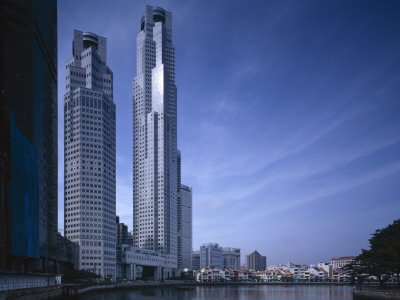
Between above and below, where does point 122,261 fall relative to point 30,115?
below

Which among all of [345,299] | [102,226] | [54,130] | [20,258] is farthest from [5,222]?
[102,226]

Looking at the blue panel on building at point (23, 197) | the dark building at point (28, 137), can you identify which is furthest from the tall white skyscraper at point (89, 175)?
the blue panel on building at point (23, 197)

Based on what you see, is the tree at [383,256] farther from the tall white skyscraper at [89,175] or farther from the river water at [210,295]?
the tall white skyscraper at [89,175]

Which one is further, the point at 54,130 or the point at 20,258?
the point at 54,130

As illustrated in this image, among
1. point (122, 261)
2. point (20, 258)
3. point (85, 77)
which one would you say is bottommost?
point (122, 261)

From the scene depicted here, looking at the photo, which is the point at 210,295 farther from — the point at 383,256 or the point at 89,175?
the point at 89,175

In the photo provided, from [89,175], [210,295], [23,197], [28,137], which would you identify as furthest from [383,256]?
[89,175]

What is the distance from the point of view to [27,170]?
9038 centimetres

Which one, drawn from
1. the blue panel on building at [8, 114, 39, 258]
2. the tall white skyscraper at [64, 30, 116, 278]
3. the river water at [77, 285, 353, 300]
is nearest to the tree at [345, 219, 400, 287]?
the river water at [77, 285, 353, 300]

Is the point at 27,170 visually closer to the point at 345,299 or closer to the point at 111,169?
the point at 345,299

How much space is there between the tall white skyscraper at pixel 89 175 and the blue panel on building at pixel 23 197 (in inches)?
2974

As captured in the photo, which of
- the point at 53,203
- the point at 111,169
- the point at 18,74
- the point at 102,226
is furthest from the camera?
the point at 111,169

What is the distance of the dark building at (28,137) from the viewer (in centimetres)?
8012

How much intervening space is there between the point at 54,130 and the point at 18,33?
42.5 m
